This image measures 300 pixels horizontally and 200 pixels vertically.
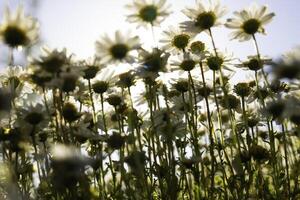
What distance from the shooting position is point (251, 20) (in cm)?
316

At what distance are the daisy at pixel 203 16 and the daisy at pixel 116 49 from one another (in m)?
0.53

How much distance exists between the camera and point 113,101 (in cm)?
328

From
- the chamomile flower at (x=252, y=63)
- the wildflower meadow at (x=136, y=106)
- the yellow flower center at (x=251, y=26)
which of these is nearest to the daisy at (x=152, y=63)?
the wildflower meadow at (x=136, y=106)

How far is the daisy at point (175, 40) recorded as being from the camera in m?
3.33

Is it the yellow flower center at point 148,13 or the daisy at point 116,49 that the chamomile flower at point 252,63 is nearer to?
the yellow flower center at point 148,13

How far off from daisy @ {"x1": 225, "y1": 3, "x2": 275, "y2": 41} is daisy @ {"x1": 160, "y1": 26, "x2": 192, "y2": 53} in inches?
12.3

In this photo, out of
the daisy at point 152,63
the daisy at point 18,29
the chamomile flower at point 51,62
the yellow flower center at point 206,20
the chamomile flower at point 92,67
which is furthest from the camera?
the yellow flower center at point 206,20

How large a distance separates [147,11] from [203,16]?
0.40 m

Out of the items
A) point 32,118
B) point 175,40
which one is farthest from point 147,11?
point 32,118

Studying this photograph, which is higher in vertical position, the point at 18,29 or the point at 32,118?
the point at 18,29

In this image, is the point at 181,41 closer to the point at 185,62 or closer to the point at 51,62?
the point at 185,62

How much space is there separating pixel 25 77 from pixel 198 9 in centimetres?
126

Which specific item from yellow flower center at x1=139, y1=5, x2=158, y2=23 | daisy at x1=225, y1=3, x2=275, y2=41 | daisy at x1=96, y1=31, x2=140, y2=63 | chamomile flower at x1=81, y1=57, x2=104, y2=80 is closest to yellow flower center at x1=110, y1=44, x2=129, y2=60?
daisy at x1=96, y1=31, x2=140, y2=63

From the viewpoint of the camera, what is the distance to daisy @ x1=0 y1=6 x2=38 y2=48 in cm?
246
